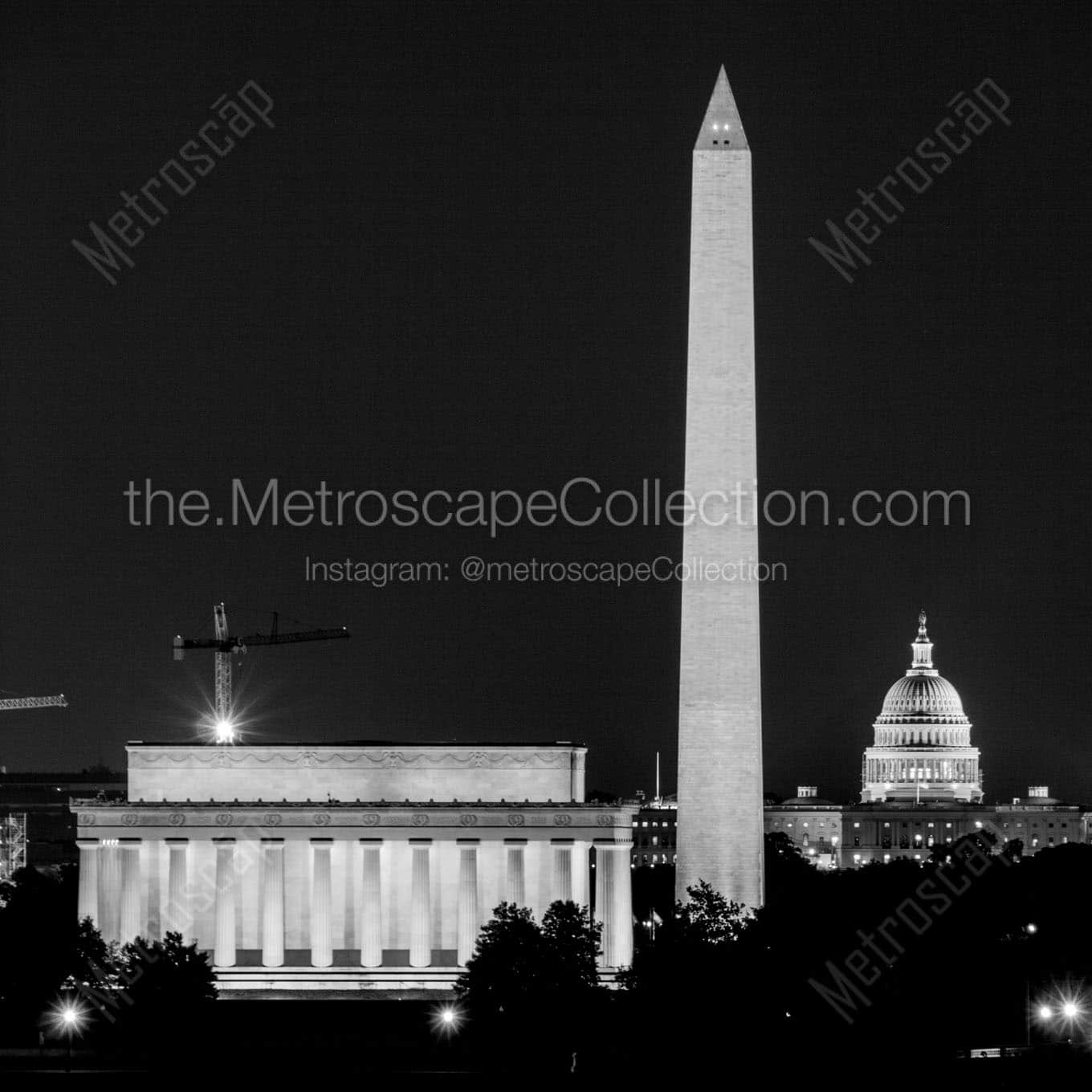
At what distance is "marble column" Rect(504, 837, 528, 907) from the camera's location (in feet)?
570

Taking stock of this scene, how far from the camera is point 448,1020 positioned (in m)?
148

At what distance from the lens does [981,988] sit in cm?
15500

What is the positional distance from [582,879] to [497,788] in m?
6.80

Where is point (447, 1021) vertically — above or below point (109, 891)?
below

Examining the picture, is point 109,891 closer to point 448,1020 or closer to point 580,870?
point 580,870

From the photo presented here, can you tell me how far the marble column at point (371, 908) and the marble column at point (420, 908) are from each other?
166 cm

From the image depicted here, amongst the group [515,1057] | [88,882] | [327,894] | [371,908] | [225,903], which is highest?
[88,882]

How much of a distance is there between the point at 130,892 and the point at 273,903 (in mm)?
7371

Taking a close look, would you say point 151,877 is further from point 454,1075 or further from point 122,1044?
point 454,1075

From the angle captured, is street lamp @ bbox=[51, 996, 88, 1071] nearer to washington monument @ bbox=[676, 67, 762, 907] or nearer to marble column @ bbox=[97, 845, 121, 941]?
marble column @ bbox=[97, 845, 121, 941]

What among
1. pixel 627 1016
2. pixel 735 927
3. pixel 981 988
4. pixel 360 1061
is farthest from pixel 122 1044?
pixel 981 988

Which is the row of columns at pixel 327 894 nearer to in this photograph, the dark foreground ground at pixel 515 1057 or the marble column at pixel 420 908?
the marble column at pixel 420 908

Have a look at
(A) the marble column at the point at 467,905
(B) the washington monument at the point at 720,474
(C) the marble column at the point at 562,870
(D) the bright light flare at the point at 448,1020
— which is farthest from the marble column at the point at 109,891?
(B) the washington monument at the point at 720,474

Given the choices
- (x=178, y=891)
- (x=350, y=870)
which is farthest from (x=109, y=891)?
(x=350, y=870)
